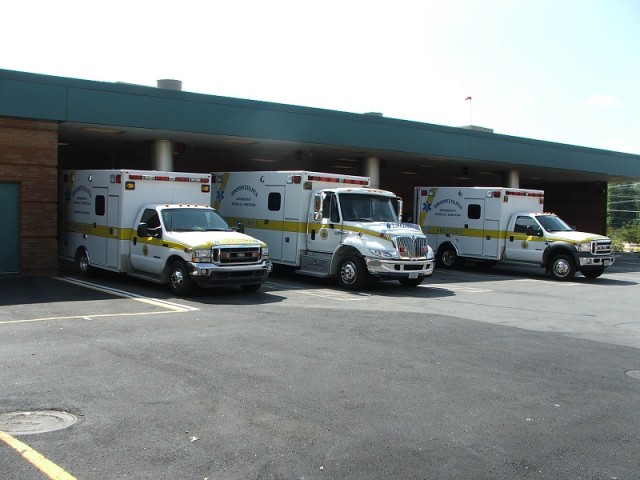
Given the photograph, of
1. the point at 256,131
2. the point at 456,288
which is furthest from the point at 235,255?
the point at 256,131

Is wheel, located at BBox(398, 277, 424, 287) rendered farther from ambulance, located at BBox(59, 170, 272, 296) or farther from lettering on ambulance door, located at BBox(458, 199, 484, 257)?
lettering on ambulance door, located at BBox(458, 199, 484, 257)

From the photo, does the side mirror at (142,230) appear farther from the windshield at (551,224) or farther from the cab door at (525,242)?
the windshield at (551,224)

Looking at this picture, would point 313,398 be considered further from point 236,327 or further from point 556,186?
point 556,186

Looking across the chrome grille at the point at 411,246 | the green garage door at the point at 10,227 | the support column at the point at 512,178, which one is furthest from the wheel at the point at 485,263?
the green garage door at the point at 10,227

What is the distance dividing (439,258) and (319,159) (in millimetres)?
6728

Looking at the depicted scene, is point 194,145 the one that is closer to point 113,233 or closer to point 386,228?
point 113,233

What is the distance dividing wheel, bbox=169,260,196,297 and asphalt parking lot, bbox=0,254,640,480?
3.99ft

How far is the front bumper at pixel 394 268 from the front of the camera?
1705cm

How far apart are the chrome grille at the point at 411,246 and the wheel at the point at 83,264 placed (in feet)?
26.0

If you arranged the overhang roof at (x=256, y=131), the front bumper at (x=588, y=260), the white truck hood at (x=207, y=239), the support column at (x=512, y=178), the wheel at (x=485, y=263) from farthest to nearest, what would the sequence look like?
the support column at (x=512, y=178)
the wheel at (x=485, y=263)
the front bumper at (x=588, y=260)
the overhang roof at (x=256, y=131)
the white truck hood at (x=207, y=239)

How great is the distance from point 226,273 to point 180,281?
1108mm

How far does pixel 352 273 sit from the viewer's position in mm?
17641

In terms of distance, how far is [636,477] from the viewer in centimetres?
531

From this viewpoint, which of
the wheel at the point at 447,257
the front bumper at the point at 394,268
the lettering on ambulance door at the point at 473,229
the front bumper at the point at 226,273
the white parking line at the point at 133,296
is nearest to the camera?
the white parking line at the point at 133,296
